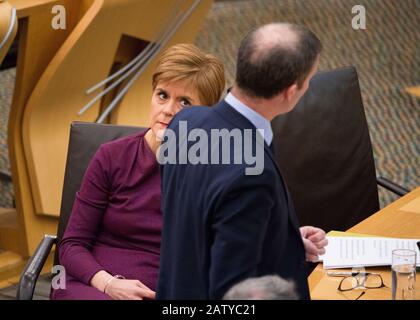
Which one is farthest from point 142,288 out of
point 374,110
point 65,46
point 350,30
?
point 350,30

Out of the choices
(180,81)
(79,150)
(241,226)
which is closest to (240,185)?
(241,226)

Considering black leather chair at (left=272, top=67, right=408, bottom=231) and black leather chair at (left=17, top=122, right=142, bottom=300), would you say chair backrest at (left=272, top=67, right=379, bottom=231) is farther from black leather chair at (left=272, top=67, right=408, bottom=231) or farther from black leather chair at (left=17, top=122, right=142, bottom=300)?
black leather chair at (left=17, top=122, right=142, bottom=300)

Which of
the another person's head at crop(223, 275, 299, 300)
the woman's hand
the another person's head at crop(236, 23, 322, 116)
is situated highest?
the another person's head at crop(236, 23, 322, 116)

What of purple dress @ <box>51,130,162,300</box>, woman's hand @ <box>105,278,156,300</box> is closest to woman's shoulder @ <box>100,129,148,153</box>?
purple dress @ <box>51,130,162,300</box>

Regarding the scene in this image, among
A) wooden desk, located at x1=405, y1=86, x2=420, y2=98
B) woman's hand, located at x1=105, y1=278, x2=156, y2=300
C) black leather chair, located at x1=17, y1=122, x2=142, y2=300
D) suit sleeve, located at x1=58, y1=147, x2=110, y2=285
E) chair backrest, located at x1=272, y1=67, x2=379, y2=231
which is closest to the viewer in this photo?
woman's hand, located at x1=105, y1=278, x2=156, y2=300

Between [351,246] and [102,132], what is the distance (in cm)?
83

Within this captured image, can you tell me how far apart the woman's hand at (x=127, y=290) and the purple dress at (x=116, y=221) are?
3.0 inches

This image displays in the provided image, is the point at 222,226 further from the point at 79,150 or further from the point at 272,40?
the point at 79,150

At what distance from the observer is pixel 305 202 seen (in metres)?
3.19

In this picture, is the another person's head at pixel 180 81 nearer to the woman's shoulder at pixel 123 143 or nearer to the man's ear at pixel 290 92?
the woman's shoulder at pixel 123 143

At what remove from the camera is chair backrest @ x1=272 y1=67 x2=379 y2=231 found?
3.16 meters

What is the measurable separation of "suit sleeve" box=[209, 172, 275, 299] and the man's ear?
177 mm

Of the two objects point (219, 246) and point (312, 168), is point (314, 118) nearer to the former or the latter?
point (312, 168)

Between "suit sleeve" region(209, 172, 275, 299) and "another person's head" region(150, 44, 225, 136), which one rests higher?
"another person's head" region(150, 44, 225, 136)
